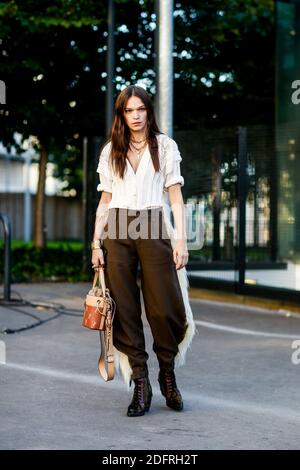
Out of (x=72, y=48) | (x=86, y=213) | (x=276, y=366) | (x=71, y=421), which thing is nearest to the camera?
(x=71, y=421)

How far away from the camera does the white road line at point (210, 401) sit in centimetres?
586

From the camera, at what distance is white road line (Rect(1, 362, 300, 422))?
231 inches

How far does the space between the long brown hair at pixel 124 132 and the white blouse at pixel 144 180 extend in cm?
4

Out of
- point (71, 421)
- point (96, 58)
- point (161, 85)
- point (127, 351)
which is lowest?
point (71, 421)

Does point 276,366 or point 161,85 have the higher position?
point 161,85

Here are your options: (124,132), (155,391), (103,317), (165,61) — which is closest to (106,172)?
(124,132)

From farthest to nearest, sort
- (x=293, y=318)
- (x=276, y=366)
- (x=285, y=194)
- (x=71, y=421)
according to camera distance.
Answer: (x=285, y=194)
(x=293, y=318)
(x=276, y=366)
(x=71, y=421)

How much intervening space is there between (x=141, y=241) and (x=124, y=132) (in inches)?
26.6

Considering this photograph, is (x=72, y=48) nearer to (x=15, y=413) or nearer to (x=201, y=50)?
(x=201, y=50)

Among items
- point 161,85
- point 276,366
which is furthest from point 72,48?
point 276,366

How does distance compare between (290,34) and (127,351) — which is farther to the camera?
(290,34)

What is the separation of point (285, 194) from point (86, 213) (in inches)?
195

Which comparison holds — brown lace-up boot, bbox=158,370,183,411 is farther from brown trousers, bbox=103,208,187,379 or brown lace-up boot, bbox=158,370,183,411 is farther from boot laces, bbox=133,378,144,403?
boot laces, bbox=133,378,144,403

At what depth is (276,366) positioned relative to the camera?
7.51 m
